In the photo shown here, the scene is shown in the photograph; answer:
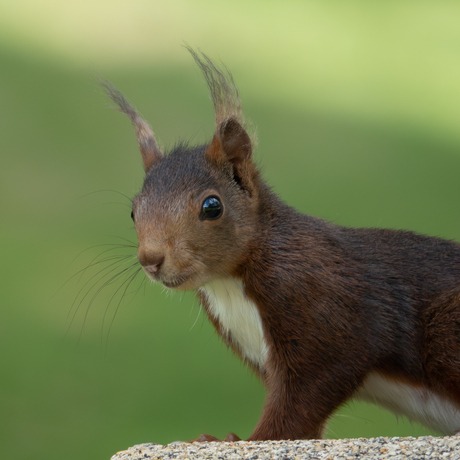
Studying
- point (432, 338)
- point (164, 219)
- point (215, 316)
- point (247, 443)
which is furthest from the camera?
point (215, 316)

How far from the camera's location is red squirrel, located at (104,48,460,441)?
5.51 ft

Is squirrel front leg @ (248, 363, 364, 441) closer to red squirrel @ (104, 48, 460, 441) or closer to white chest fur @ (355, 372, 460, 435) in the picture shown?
red squirrel @ (104, 48, 460, 441)

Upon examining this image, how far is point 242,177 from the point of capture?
1830 mm

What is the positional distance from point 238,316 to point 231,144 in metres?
0.47

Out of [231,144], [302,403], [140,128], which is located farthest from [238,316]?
[140,128]

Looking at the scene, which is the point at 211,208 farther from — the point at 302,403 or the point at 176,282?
the point at 302,403

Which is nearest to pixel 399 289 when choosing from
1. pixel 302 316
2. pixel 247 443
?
pixel 302 316

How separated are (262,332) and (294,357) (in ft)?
0.41

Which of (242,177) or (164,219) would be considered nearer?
(164,219)

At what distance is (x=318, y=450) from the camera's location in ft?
4.64

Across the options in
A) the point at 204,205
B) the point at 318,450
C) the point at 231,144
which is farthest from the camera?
the point at 231,144

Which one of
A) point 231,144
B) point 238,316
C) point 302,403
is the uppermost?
point 231,144

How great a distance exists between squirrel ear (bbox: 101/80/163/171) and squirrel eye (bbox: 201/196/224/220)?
33 centimetres

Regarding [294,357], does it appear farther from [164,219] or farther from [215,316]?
[164,219]
